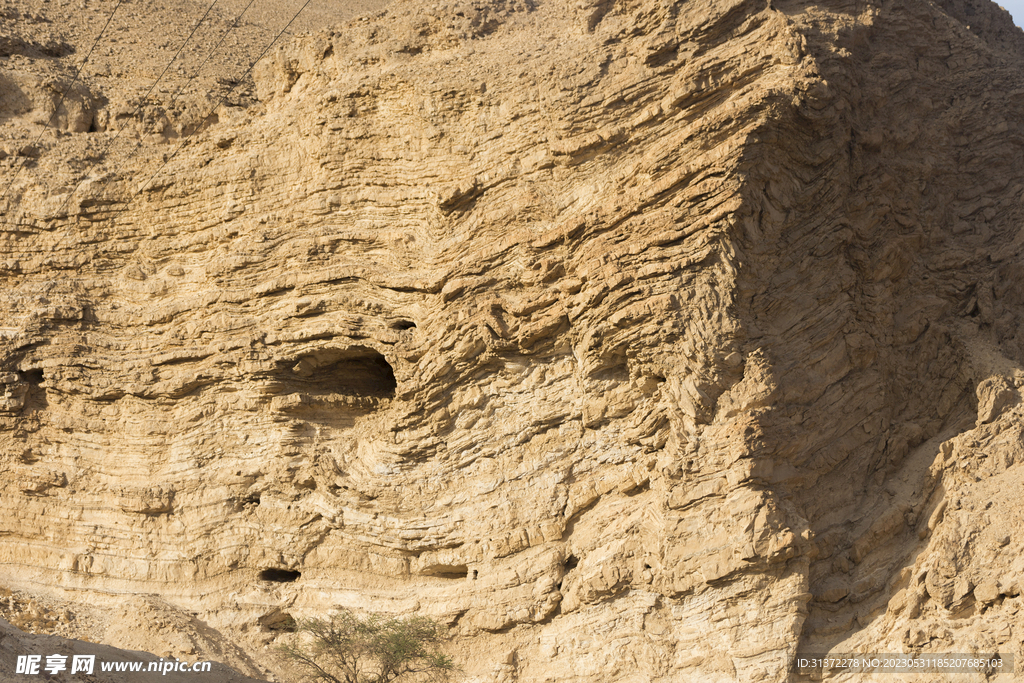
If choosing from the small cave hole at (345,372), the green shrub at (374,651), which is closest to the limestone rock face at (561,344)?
the small cave hole at (345,372)

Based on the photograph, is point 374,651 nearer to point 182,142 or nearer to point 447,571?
point 447,571

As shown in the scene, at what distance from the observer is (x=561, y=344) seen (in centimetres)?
1215

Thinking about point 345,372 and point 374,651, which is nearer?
point 374,651

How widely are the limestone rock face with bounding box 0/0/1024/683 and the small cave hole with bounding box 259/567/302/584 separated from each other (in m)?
0.12

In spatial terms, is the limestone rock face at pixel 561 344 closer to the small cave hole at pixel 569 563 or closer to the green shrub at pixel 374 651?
the small cave hole at pixel 569 563

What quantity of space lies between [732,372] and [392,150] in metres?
5.98

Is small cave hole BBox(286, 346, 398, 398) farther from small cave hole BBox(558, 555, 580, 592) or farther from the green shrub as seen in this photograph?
small cave hole BBox(558, 555, 580, 592)

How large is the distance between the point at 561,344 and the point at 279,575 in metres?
5.20

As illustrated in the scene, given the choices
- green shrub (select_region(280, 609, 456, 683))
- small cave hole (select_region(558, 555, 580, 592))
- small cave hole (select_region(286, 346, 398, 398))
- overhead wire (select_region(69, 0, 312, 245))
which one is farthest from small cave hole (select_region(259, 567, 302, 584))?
overhead wire (select_region(69, 0, 312, 245))

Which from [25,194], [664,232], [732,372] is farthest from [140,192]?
[732,372]

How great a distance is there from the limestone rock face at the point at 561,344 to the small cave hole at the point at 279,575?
118 mm

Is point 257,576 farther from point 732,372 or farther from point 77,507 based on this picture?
point 732,372

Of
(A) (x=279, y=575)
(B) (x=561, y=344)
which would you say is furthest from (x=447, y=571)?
(B) (x=561, y=344)

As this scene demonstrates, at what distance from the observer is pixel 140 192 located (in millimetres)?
14664
